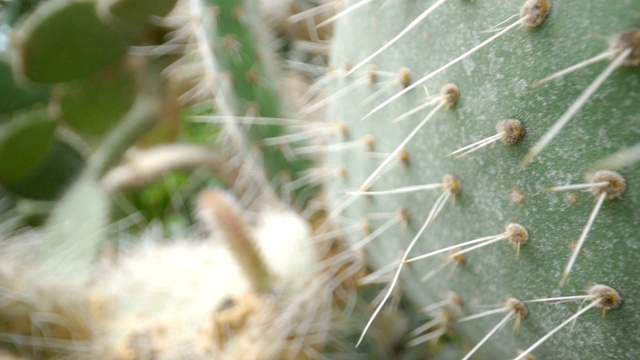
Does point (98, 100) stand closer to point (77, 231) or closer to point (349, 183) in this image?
point (77, 231)

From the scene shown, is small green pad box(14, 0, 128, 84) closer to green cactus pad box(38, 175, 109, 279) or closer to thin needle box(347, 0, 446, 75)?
green cactus pad box(38, 175, 109, 279)

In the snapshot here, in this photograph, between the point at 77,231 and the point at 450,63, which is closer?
the point at 450,63

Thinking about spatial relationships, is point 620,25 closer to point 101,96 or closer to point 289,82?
point 289,82

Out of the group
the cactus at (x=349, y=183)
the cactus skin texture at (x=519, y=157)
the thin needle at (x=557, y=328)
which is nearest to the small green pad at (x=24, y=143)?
the cactus at (x=349, y=183)

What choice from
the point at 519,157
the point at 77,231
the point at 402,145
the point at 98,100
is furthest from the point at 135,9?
the point at 519,157

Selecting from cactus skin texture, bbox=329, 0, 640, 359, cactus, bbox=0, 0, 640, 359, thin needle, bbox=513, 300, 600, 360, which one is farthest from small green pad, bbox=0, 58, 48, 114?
thin needle, bbox=513, 300, 600, 360

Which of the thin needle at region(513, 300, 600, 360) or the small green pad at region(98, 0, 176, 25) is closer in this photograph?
the thin needle at region(513, 300, 600, 360)
